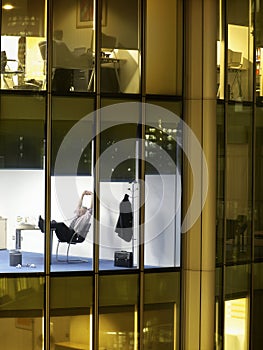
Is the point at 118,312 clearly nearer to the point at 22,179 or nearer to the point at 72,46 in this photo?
the point at 22,179

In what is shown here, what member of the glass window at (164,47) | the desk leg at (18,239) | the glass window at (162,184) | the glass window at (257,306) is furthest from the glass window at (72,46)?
the glass window at (257,306)

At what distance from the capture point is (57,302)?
17.7 meters

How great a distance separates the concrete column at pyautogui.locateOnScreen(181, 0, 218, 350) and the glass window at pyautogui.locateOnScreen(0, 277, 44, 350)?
10.3 feet

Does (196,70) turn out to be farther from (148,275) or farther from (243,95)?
(148,275)

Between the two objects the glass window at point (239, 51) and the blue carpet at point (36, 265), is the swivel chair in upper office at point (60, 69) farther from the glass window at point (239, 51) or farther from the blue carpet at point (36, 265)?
the glass window at point (239, 51)

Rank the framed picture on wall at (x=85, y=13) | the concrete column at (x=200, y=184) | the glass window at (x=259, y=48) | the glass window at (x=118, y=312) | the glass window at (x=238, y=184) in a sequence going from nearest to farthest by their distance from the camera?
the framed picture on wall at (x=85, y=13) < the glass window at (x=118, y=312) < the concrete column at (x=200, y=184) < the glass window at (x=238, y=184) < the glass window at (x=259, y=48)

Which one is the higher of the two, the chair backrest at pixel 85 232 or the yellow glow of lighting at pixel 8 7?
the yellow glow of lighting at pixel 8 7

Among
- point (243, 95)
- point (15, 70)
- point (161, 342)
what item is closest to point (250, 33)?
point (243, 95)

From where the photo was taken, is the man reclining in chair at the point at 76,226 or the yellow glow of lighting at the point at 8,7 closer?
the yellow glow of lighting at the point at 8,7

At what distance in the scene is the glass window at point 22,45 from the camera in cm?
1750

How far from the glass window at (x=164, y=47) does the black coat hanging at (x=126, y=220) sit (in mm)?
2341

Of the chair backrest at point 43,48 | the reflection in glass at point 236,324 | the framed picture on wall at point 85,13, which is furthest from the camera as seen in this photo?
the reflection in glass at point 236,324

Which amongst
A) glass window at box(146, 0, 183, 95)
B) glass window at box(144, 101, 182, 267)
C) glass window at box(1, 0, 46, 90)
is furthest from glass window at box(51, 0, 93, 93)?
glass window at box(144, 101, 182, 267)

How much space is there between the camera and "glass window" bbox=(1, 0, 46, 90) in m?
17.5
